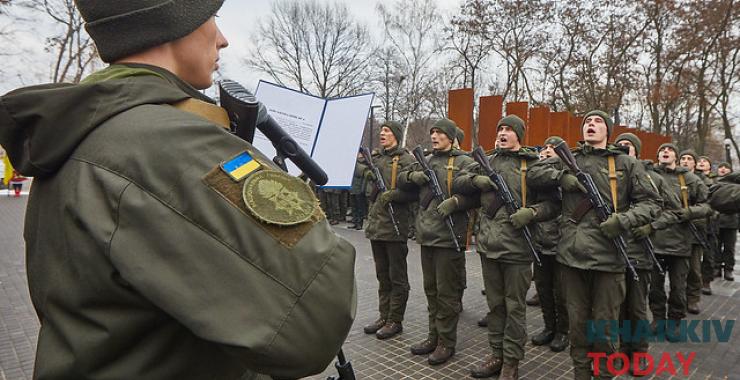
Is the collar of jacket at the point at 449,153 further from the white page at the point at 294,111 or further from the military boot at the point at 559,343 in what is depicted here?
the white page at the point at 294,111

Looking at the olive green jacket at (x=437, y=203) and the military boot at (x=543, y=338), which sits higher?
the olive green jacket at (x=437, y=203)

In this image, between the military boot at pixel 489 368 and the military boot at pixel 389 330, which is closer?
the military boot at pixel 489 368

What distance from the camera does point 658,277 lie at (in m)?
5.95

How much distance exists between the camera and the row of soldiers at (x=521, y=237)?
4105 mm

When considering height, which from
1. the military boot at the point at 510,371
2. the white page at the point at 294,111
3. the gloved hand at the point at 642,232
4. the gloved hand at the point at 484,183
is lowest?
the military boot at the point at 510,371

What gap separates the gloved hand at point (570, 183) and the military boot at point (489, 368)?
1.80 meters

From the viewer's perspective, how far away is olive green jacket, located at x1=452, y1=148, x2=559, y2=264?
4379 millimetres

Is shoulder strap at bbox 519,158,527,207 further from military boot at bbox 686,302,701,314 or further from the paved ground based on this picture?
military boot at bbox 686,302,701,314

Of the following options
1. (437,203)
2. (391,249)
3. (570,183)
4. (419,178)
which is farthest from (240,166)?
(391,249)

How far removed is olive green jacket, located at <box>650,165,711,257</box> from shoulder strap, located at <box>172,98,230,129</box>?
497 centimetres

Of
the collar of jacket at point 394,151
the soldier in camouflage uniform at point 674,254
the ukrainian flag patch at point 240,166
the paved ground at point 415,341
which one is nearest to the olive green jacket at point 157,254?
the ukrainian flag patch at point 240,166

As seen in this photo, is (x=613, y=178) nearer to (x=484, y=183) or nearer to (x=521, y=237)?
(x=521, y=237)

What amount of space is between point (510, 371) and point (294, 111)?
128 inches

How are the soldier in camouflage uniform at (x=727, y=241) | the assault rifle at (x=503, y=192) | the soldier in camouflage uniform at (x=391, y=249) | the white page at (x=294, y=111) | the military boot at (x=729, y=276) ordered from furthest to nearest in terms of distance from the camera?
the military boot at (x=729, y=276) → the soldier in camouflage uniform at (x=727, y=241) → the soldier in camouflage uniform at (x=391, y=249) → the assault rifle at (x=503, y=192) → the white page at (x=294, y=111)
